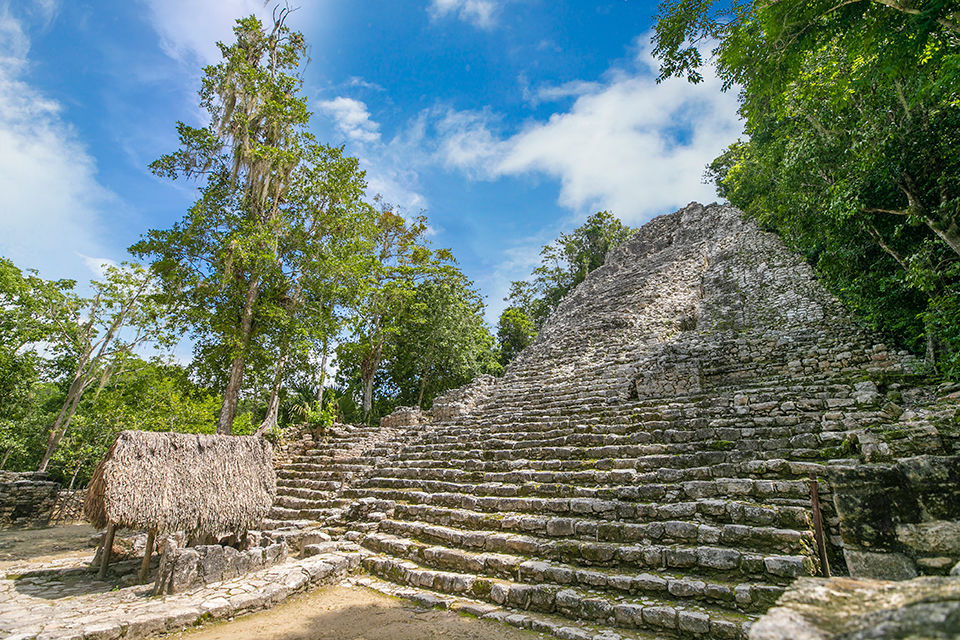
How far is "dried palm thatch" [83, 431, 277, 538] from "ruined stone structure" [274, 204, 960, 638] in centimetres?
147

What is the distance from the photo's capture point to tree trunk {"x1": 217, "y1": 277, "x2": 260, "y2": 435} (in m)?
10.6

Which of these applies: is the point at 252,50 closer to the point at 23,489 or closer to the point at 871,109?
the point at 23,489

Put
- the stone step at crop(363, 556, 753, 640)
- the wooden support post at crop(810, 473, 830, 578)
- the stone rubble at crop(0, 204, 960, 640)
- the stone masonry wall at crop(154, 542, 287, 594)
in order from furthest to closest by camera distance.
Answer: the stone masonry wall at crop(154, 542, 287, 594), the stone rubble at crop(0, 204, 960, 640), the wooden support post at crop(810, 473, 830, 578), the stone step at crop(363, 556, 753, 640)

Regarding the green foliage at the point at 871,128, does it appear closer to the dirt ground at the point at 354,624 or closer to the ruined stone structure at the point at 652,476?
the ruined stone structure at the point at 652,476

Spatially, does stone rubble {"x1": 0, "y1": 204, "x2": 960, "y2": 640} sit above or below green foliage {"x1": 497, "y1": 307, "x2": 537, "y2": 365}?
below

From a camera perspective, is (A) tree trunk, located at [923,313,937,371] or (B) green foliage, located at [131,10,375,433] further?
(B) green foliage, located at [131,10,375,433]

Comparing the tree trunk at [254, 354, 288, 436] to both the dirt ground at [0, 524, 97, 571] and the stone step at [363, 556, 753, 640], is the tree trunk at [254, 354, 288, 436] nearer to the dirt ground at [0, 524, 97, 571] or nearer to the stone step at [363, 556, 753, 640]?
the dirt ground at [0, 524, 97, 571]

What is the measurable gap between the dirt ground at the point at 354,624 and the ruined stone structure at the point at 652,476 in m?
0.33

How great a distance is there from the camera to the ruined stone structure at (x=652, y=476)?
372 centimetres

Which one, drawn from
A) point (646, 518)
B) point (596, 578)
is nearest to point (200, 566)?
point (596, 578)

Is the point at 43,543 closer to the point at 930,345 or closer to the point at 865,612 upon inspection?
the point at 865,612

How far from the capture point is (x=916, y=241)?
6777 mm

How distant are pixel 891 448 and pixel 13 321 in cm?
2154

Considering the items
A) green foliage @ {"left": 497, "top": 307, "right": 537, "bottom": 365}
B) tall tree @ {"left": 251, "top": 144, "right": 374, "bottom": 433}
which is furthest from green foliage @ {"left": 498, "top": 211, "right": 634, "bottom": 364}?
tall tree @ {"left": 251, "top": 144, "right": 374, "bottom": 433}
